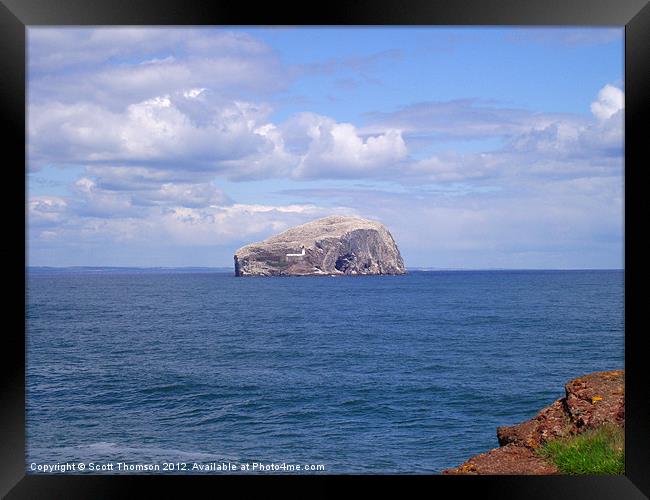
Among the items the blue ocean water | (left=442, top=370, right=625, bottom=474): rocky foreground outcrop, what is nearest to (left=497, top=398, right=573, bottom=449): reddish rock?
(left=442, top=370, right=625, bottom=474): rocky foreground outcrop

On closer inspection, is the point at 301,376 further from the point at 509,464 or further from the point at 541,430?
the point at 509,464

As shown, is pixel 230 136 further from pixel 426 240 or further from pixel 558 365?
pixel 558 365

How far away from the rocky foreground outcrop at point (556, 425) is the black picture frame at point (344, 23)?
703 mm

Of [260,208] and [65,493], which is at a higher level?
[260,208]

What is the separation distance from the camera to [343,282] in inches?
2613

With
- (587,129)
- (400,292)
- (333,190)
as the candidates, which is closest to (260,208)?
(333,190)

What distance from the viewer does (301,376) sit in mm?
23078

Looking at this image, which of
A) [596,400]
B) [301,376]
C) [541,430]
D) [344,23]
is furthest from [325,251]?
[344,23]

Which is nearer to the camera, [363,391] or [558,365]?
[363,391]

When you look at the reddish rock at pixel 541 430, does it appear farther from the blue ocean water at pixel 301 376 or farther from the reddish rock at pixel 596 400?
the blue ocean water at pixel 301 376

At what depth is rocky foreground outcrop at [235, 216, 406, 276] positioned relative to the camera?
67.2 metres

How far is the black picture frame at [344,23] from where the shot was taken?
304 centimetres

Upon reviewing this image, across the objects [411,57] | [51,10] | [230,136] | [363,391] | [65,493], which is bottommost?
[363,391]

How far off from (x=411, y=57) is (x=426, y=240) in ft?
86.4
